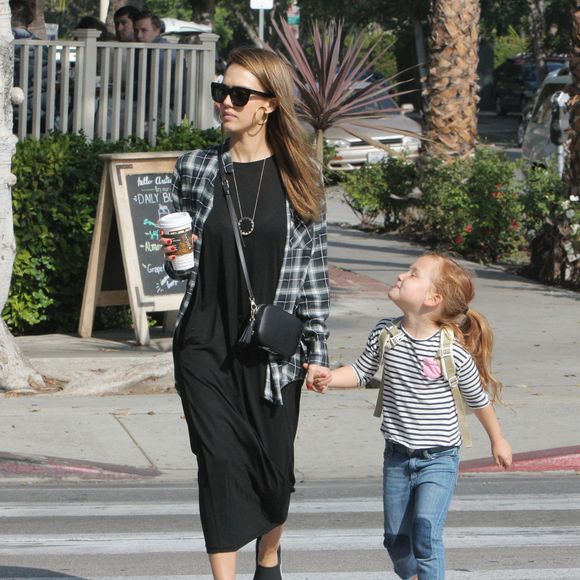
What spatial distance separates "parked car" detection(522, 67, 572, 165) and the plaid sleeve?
1539 centimetres

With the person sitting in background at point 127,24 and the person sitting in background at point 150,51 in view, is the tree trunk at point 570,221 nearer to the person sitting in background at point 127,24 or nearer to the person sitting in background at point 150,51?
the person sitting in background at point 150,51

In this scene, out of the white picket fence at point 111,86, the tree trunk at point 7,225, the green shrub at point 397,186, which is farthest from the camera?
the green shrub at point 397,186

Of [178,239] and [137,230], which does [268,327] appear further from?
[137,230]

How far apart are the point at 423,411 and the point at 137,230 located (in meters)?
6.12

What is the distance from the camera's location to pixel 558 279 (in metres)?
14.4

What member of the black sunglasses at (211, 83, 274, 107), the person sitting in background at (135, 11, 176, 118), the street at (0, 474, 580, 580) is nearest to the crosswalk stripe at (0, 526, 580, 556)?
the street at (0, 474, 580, 580)

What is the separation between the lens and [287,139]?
4.40 m

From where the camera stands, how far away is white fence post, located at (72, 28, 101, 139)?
10852mm

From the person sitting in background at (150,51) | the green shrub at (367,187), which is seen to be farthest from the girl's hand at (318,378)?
the green shrub at (367,187)

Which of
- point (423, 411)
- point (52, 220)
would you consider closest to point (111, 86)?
point (52, 220)

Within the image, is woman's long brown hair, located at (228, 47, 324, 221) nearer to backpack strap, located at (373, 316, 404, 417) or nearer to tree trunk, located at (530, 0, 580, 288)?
backpack strap, located at (373, 316, 404, 417)

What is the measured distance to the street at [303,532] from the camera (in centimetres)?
544

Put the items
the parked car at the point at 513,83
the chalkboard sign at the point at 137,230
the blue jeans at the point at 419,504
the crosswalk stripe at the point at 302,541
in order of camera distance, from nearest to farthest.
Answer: the blue jeans at the point at 419,504 < the crosswalk stripe at the point at 302,541 < the chalkboard sign at the point at 137,230 < the parked car at the point at 513,83

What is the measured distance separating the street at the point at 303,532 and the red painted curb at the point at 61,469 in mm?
102
